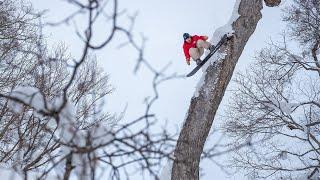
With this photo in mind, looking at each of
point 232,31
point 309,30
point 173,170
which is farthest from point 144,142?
point 309,30

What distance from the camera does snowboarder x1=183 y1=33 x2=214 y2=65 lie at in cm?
989

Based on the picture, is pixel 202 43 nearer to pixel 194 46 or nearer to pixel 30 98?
pixel 194 46

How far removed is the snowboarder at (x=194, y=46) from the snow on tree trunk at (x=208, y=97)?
2.25m

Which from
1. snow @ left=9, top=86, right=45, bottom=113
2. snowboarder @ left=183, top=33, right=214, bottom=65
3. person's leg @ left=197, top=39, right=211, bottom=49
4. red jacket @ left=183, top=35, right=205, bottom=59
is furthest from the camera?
red jacket @ left=183, top=35, right=205, bottom=59

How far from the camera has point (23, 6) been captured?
1310 centimetres

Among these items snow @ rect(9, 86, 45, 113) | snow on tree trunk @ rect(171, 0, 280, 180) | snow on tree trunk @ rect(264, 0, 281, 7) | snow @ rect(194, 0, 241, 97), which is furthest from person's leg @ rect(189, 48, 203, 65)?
snow @ rect(9, 86, 45, 113)

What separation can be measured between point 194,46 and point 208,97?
390 centimetres

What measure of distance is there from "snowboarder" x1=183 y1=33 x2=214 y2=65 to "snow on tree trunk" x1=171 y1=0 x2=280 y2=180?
2.25m

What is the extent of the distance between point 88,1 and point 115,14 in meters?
0.13

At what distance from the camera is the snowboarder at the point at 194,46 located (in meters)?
9.89

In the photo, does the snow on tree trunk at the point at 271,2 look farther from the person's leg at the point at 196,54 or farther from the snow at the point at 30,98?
the snow at the point at 30,98

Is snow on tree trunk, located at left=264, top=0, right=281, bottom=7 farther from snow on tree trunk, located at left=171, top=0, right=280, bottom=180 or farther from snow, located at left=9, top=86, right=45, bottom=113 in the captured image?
snow, located at left=9, top=86, right=45, bottom=113

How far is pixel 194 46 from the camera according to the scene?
33.9 ft

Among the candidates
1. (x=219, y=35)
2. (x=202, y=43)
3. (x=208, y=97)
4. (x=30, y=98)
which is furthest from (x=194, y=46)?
(x=30, y=98)
